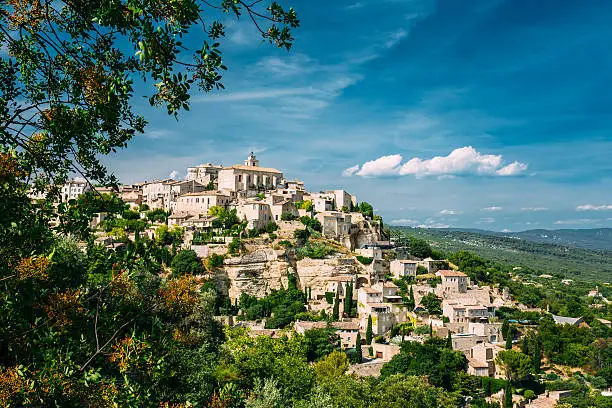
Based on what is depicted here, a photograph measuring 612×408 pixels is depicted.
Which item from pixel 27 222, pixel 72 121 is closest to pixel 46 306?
pixel 27 222

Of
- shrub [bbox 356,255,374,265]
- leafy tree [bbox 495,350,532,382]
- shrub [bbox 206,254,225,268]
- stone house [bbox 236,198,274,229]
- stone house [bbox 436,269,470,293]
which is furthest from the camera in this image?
stone house [bbox 236,198,274,229]

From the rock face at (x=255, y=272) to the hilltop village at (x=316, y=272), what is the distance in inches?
3.6

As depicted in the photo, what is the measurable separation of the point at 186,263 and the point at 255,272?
6.50 m

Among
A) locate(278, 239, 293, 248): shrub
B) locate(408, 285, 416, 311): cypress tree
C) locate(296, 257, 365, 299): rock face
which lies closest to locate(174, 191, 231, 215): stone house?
locate(278, 239, 293, 248): shrub

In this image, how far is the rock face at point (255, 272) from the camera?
44375mm

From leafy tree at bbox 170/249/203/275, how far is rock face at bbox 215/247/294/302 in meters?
2.07

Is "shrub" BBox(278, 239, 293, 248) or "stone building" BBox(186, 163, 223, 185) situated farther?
"stone building" BBox(186, 163, 223, 185)

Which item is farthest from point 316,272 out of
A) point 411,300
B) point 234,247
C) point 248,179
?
point 248,179

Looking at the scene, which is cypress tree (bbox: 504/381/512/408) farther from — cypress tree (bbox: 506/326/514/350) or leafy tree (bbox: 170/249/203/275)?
leafy tree (bbox: 170/249/203/275)

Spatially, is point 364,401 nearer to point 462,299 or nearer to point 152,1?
point 152,1

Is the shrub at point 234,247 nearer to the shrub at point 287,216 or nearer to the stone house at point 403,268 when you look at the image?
the shrub at point 287,216

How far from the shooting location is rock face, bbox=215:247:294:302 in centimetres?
4438

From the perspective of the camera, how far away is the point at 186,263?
4228 cm

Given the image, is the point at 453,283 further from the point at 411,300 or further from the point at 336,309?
the point at 336,309
